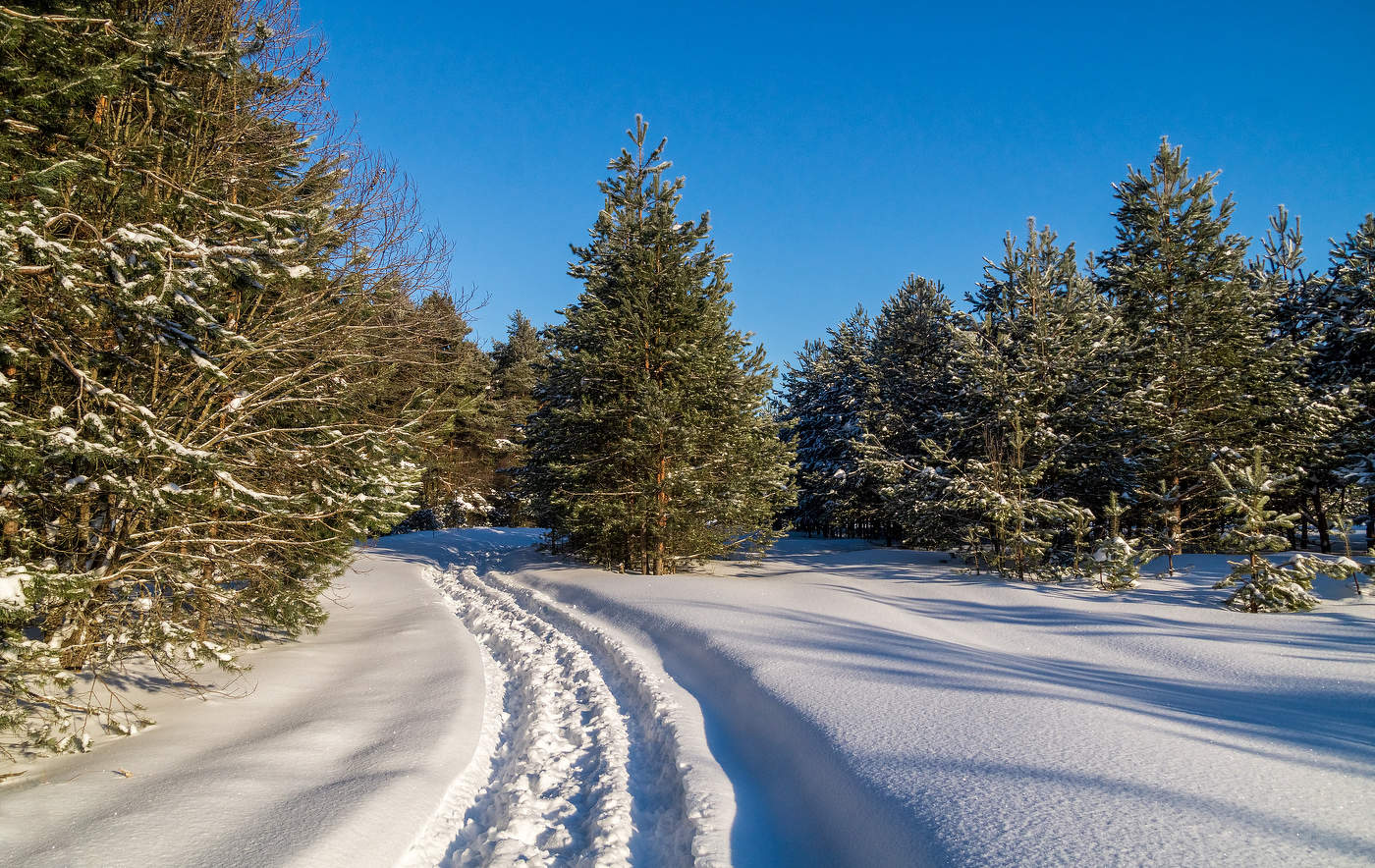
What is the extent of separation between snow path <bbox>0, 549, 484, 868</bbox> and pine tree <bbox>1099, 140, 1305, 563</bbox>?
15.9 meters


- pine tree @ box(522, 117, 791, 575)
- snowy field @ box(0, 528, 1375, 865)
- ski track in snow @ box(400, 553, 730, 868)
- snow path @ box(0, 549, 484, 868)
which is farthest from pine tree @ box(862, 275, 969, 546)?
snow path @ box(0, 549, 484, 868)

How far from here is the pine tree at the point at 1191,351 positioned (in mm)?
15180

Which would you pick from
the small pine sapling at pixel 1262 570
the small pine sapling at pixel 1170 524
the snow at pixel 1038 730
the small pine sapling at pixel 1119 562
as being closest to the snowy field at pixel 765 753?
the snow at pixel 1038 730

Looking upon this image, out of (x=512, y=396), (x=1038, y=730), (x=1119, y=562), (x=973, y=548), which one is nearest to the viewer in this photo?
(x=1038, y=730)

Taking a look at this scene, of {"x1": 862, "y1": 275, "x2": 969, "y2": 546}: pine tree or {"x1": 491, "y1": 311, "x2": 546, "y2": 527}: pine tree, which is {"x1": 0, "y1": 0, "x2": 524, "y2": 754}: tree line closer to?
{"x1": 862, "y1": 275, "x2": 969, "y2": 546}: pine tree

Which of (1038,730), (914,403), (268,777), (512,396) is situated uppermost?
(512,396)

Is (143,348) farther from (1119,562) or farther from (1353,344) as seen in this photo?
(1353,344)

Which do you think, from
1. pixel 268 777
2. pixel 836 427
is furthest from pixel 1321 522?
pixel 268 777

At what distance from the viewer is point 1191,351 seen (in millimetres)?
15125

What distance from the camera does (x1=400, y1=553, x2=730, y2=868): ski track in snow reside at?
3.94 metres

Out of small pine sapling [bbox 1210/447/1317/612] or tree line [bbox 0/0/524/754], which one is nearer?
tree line [bbox 0/0/524/754]

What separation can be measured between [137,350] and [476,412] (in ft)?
29.7

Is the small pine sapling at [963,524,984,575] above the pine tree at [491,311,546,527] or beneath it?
beneath

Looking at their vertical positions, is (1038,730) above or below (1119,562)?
below
